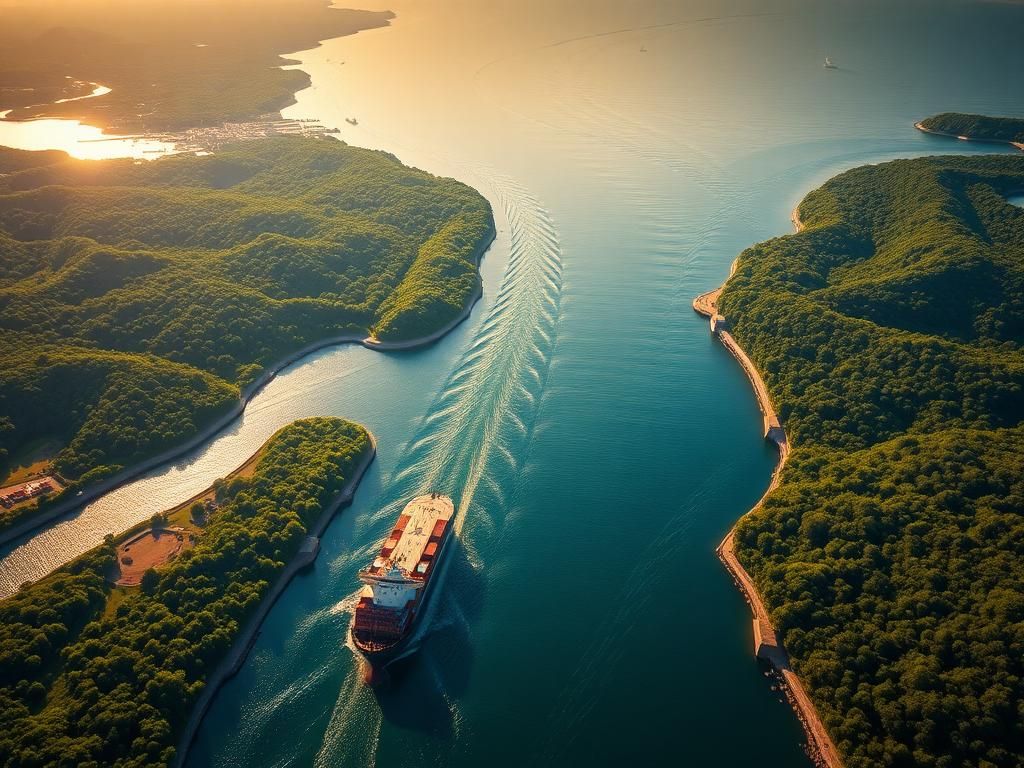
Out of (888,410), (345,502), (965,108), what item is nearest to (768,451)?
(888,410)

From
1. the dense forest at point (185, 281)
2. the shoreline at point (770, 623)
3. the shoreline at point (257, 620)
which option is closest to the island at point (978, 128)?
the dense forest at point (185, 281)

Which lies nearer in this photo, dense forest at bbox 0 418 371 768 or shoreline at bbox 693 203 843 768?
dense forest at bbox 0 418 371 768

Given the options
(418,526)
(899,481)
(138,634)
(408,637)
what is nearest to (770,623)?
(899,481)

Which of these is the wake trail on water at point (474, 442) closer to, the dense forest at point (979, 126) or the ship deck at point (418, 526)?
the ship deck at point (418, 526)

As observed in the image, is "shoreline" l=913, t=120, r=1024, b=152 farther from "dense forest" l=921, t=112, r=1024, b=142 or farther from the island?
"dense forest" l=921, t=112, r=1024, b=142

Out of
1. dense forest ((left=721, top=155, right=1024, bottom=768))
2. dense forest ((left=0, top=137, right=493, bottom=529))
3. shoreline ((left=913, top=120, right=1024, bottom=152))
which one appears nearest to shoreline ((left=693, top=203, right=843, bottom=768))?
dense forest ((left=721, top=155, right=1024, bottom=768))

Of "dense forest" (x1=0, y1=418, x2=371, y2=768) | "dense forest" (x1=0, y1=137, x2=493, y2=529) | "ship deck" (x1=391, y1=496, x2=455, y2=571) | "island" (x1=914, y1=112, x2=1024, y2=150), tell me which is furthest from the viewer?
"island" (x1=914, y1=112, x2=1024, y2=150)
